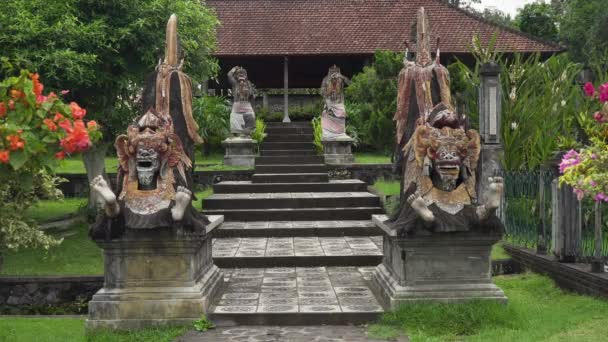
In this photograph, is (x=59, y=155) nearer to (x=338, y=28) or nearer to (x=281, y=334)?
(x=281, y=334)

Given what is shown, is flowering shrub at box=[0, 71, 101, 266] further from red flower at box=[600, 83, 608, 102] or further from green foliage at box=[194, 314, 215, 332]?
red flower at box=[600, 83, 608, 102]

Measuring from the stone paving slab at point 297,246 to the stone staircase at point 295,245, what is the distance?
0.04 feet

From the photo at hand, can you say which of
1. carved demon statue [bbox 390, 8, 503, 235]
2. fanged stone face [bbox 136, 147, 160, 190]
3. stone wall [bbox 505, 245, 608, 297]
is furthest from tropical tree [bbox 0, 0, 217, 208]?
stone wall [bbox 505, 245, 608, 297]

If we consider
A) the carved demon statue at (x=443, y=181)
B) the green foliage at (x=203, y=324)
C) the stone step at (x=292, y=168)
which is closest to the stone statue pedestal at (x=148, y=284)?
the green foliage at (x=203, y=324)

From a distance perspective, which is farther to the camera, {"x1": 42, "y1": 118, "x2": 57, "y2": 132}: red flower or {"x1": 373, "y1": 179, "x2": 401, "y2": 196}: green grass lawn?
{"x1": 373, "y1": 179, "x2": 401, "y2": 196}: green grass lawn

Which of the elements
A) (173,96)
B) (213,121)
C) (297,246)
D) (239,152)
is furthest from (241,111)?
(173,96)

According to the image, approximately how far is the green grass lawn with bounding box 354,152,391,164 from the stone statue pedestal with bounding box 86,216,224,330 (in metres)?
9.95

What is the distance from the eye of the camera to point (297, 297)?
21.5 feet

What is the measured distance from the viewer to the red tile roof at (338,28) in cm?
2112

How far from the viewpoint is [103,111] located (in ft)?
34.0

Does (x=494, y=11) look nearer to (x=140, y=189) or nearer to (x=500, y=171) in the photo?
(x=500, y=171)

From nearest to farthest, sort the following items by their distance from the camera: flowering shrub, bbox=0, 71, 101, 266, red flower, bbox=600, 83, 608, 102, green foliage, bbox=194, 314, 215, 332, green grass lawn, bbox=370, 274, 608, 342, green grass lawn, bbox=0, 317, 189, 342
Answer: flowering shrub, bbox=0, 71, 101, 266
red flower, bbox=600, 83, 608, 102
green grass lawn, bbox=370, 274, 608, 342
green grass lawn, bbox=0, 317, 189, 342
green foliage, bbox=194, 314, 215, 332

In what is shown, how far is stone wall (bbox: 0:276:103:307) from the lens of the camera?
7.64 meters

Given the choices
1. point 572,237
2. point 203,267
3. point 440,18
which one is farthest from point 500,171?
point 440,18
